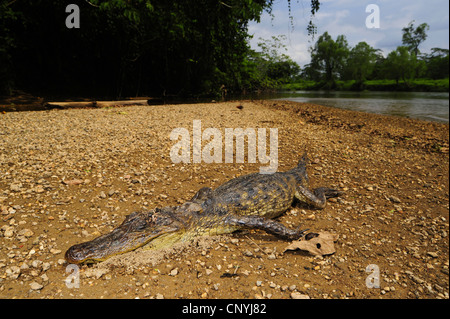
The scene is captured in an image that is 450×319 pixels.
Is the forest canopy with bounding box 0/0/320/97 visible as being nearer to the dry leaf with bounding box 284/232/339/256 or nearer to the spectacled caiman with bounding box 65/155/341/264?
the spectacled caiman with bounding box 65/155/341/264

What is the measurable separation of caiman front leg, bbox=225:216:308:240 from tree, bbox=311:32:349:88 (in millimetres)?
49340

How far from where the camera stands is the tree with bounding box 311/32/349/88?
48019mm

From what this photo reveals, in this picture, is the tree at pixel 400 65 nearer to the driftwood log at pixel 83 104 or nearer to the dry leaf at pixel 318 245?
the driftwood log at pixel 83 104

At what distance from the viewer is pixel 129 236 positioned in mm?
2955

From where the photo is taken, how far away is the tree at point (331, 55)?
158ft

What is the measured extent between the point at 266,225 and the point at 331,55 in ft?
188

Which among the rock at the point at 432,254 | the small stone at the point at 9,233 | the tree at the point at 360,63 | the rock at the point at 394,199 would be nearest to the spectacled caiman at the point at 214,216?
the rock at the point at 394,199

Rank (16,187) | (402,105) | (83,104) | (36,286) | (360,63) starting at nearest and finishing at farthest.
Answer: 1. (36,286)
2. (16,187)
3. (83,104)
4. (402,105)
5. (360,63)

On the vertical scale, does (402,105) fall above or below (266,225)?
above

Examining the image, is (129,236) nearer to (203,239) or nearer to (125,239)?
(125,239)

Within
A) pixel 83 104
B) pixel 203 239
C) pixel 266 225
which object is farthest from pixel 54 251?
pixel 83 104
